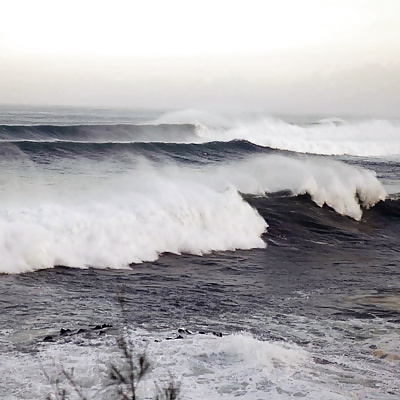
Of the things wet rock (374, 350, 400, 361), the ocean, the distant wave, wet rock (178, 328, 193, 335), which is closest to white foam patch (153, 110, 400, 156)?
the distant wave

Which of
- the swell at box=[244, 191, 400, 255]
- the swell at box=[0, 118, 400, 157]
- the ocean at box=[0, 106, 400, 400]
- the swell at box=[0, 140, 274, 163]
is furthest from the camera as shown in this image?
the swell at box=[0, 118, 400, 157]

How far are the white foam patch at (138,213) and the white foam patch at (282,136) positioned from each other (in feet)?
57.3

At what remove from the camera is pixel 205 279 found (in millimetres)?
9953

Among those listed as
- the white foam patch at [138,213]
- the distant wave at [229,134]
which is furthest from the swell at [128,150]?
the white foam patch at [138,213]

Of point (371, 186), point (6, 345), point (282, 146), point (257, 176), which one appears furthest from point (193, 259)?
point (282, 146)

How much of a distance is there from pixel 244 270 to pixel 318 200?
7605mm

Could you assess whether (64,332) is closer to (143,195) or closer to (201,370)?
(201,370)

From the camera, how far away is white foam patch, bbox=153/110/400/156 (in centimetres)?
3738

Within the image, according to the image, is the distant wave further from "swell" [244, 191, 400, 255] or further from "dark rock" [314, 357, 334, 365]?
"dark rock" [314, 357, 334, 365]

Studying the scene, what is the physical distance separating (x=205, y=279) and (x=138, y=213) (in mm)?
3192

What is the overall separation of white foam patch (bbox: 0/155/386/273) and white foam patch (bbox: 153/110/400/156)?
17464 mm

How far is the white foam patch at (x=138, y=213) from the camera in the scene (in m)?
10.6

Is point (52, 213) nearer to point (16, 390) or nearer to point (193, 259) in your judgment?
point (193, 259)

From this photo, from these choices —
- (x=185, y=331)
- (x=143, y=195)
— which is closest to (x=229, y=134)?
(x=143, y=195)
